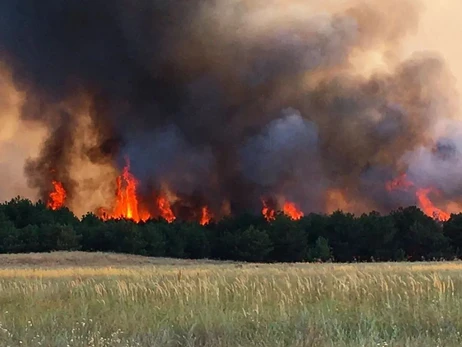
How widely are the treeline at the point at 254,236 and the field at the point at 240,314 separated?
174 ft

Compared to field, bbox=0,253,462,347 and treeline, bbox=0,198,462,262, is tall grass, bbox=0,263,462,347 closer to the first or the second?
field, bbox=0,253,462,347

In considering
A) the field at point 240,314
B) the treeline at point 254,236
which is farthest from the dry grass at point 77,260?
the field at point 240,314

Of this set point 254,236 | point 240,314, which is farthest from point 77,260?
point 240,314

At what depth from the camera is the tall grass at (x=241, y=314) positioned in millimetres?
8523

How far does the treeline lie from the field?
53086 millimetres

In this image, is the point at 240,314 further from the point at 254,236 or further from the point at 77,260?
the point at 254,236

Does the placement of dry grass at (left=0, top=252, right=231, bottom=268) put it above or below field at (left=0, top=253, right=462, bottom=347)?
above

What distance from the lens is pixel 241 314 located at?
9805 millimetres

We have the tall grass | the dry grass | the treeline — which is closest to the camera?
the tall grass

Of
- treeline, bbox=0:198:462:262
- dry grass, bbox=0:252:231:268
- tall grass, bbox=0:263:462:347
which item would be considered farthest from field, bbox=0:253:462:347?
treeline, bbox=0:198:462:262

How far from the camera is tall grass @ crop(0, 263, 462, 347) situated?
8523 millimetres

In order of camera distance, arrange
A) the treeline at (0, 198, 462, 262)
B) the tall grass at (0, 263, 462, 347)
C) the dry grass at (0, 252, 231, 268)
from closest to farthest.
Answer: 1. the tall grass at (0, 263, 462, 347)
2. the dry grass at (0, 252, 231, 268)
3. the treeline at (0, 198, 462, 262)

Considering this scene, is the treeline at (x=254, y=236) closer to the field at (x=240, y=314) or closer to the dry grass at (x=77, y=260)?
the dry grass at (x=77, y=260)

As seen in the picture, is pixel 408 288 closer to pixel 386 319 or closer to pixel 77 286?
pixel 386 319
